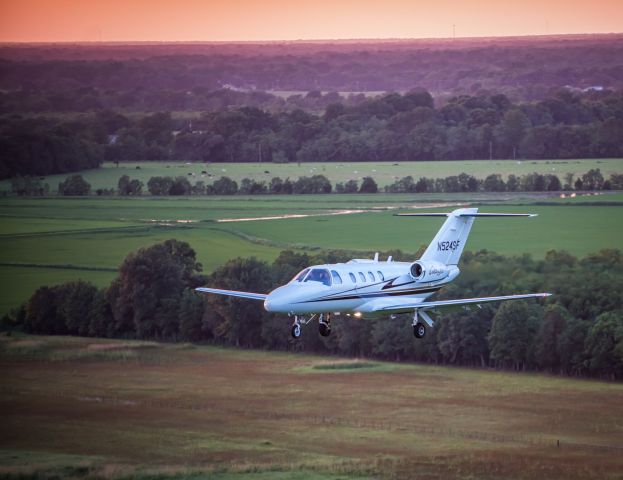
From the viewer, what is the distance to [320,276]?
64188mm

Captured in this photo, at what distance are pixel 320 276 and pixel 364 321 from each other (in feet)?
284

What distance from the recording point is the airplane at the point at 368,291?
62906 mm

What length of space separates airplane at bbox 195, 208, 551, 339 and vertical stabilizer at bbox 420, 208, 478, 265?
5 centimetres

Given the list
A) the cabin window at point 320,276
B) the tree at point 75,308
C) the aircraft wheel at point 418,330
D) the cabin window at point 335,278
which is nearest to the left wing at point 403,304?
the aircraft wheel at point 418,330

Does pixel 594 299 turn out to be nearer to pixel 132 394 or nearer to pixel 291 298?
pixel 132 394

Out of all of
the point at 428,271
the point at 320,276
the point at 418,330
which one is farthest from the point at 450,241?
the point at 320,276

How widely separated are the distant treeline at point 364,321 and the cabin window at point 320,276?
155 ft

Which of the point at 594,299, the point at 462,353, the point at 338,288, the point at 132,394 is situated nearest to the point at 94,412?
the point at 132,394

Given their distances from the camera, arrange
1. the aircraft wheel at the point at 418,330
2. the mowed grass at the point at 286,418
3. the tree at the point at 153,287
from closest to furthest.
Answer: the aircraft wheel at the point at 418,330, the mowed grass at the point at 286,418, the tree at the point at 153,287

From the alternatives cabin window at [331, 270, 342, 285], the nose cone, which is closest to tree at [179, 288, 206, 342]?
cabin window at [331, 270, 342, 285]

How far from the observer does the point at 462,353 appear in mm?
146500

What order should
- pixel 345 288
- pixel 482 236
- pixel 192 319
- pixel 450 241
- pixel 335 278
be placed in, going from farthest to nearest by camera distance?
pixel 482 236 → pixel 192 319 → pixel 450 241 → pixel 345 288 → pixel 335 278

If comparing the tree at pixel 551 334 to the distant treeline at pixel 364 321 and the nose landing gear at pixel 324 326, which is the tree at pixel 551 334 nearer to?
the distant treeline at pixel 364 321

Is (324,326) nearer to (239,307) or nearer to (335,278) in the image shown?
(335,278)
